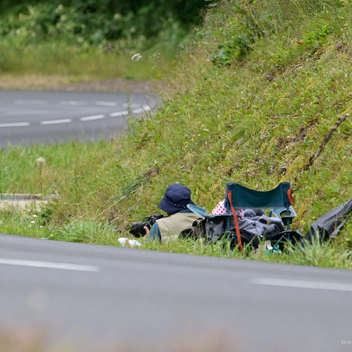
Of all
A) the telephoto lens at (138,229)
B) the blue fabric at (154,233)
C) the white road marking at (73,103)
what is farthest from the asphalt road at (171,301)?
the white road marking at (73,103)

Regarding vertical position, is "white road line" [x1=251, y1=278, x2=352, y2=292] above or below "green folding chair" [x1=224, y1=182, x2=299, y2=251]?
below

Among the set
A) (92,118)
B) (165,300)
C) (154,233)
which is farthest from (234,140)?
(92,118)

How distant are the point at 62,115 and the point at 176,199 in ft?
43.1

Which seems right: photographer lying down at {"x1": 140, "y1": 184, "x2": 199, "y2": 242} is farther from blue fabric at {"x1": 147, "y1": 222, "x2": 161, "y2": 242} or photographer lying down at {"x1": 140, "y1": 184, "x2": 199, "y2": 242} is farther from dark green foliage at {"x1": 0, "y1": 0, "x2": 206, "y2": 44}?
dark green foliage at {"x1": 0, "y1": 0, "x2": 206, "y2": 44}

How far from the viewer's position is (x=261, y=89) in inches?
404

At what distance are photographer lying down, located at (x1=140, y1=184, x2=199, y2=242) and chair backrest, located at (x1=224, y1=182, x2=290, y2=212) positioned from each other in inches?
18.8

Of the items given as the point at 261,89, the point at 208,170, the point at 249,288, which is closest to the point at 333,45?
the point at 261,89

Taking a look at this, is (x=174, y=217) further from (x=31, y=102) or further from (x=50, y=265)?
(x=31, y=102)

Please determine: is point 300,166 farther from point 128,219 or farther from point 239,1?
point 239,1

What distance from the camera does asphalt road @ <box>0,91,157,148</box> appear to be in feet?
54.4

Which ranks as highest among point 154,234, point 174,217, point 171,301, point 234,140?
point 234,140

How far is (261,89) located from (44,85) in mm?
17321

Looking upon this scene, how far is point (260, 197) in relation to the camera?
763 cm

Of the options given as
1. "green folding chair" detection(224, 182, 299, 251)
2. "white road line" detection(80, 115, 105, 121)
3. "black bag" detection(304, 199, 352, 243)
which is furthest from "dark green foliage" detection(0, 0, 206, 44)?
"black bag" detection(304, 199, 352, 243)
